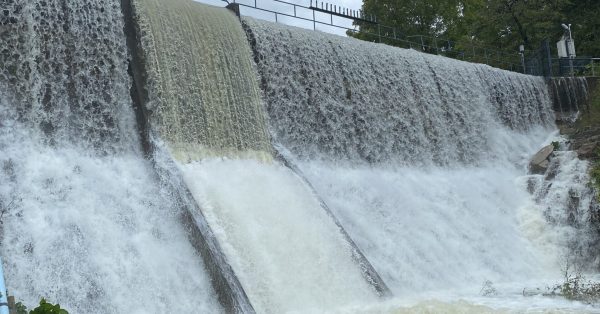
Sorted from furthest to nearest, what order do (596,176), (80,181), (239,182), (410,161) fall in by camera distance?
1. (410,161)
2. (596,176)
3. (239,182)
4. (80,181)

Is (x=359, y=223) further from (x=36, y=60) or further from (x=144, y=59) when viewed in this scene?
(x=36, y=60)

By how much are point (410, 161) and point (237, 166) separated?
16.7 feet

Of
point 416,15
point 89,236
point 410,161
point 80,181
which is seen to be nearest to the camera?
point 89,236

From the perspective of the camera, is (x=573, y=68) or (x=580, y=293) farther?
(x=573, y=68)

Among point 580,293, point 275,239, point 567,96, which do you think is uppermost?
point 567,96

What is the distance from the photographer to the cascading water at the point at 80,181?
7605 mm

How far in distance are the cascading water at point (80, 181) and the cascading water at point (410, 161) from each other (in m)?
3.10

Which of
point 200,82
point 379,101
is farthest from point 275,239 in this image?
point 379,101

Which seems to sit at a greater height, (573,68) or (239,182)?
(573,68)

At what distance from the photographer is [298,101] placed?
1282cm

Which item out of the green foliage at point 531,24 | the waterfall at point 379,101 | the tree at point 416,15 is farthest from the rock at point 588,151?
the tree at point 416,15

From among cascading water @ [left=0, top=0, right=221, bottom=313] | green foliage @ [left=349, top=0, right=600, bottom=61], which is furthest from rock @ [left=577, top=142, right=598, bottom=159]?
cascading water @ [left=0, top=0, right=221, bottom=313]

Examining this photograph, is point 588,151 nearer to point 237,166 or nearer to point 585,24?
Answer: point 237,166

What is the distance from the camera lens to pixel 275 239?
938cm
